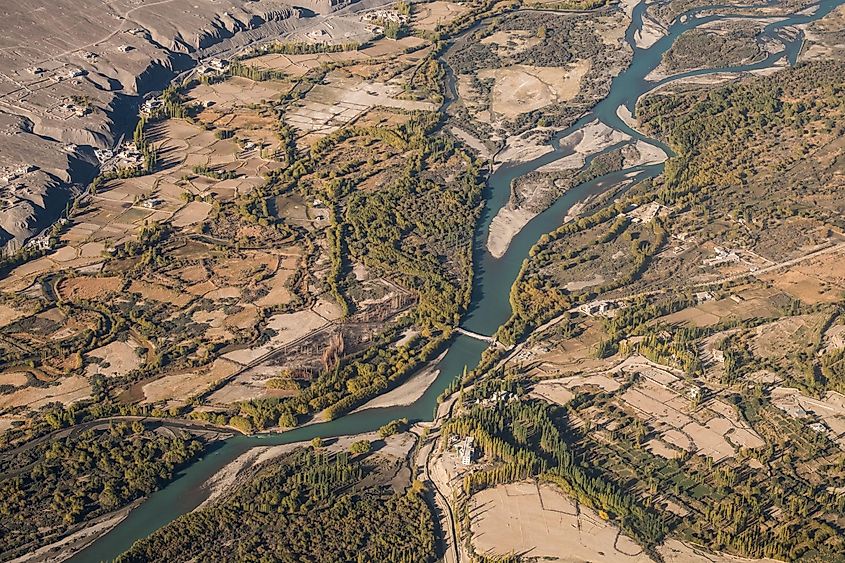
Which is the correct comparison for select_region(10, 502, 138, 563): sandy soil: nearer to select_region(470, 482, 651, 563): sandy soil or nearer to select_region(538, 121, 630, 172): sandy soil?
select_region(470, 482, 651, 563): sandy soil

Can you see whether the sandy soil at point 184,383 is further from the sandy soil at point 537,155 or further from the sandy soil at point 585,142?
the sandy soil at point 585,142

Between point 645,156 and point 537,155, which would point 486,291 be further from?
point 645,156

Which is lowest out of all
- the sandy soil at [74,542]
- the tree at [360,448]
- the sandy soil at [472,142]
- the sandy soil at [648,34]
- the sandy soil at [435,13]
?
the sandy soil at [74,542]

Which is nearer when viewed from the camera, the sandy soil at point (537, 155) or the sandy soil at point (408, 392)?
the sandy soil at point (408, 392)

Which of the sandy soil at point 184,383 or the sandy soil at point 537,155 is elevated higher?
the sandy soil at point 537,155

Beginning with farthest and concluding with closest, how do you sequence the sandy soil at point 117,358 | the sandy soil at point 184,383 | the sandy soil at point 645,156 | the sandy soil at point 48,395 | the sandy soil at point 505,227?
the sandy soil at point 645,156 → the sandy soil at point 505,227 → the sandy soil at point 117,358 → the sandy soil at point 184,383 → the sandy soil at point 48,395

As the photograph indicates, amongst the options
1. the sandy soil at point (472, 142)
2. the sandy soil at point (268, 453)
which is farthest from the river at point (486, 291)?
the sandy soil at point (472, 142)

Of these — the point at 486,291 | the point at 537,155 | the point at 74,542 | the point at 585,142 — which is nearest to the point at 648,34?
the point at 585,142

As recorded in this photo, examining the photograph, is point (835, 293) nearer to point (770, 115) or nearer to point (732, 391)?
point (732, 391)

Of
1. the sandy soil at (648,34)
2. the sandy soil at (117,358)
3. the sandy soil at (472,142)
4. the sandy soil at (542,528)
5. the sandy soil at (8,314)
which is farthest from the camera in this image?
the sandy soil at (648,34)
